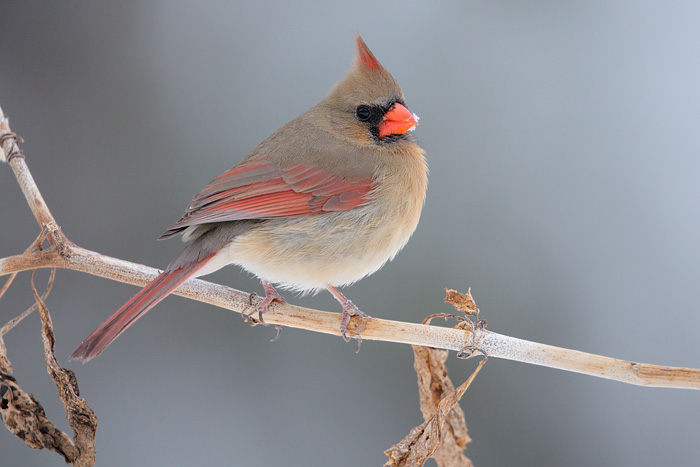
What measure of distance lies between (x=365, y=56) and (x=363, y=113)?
0.24 metres

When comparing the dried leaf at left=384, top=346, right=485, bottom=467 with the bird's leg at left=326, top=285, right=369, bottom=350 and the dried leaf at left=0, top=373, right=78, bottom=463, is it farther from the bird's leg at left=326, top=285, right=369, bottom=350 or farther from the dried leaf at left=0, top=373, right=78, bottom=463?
the dried leaf at left=0, top=373, right=78, bottom=463

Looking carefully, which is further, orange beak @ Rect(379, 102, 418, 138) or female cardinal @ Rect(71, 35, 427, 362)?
orange beak @ Rect(379, 102, 418, 138)

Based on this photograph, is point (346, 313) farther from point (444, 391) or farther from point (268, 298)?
point (444, 391)

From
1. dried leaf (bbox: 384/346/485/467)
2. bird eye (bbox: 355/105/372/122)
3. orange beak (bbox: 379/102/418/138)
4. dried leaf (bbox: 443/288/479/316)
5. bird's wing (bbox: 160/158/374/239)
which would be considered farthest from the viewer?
bird eye (bbox: 355/105/372/122)

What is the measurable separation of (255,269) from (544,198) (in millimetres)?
1891

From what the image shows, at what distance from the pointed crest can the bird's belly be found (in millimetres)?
630

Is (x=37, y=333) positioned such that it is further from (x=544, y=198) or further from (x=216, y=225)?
(x=544, y=198)

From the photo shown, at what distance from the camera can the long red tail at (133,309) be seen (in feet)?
6.50

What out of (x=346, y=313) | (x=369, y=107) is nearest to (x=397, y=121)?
(x=369, y=107)

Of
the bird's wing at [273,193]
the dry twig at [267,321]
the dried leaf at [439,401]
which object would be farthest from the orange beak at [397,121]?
the dried leaf at [439,401]

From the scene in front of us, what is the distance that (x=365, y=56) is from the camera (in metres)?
2.85

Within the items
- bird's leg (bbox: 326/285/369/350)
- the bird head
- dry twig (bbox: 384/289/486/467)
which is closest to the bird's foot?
bird's leg (bbox: 326/285/369/350)

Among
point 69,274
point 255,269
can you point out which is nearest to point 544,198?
point 255,269

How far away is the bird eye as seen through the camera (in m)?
2.95
